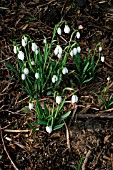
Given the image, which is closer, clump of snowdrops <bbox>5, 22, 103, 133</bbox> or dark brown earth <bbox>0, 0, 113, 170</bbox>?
dark brown earth <bbox>0, 0, 113, 170</bbox>

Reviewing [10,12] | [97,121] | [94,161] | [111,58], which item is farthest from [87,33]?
[94,161]

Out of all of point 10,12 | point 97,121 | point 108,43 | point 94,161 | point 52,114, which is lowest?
point 94,161

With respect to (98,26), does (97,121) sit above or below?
below

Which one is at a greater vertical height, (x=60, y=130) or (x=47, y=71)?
(x=47, y=71)

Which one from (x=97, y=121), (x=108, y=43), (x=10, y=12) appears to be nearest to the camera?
(x=97, y=121)

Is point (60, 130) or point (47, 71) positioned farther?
point (47, 71)

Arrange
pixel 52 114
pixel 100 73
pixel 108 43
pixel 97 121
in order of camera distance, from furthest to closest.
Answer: pixel 108 43 < pixel 100 73 < pixel 97 121 < pixel 52 114

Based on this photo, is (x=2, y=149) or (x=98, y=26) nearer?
(x=2, y=149)

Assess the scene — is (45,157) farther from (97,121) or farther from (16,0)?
(16,0)
